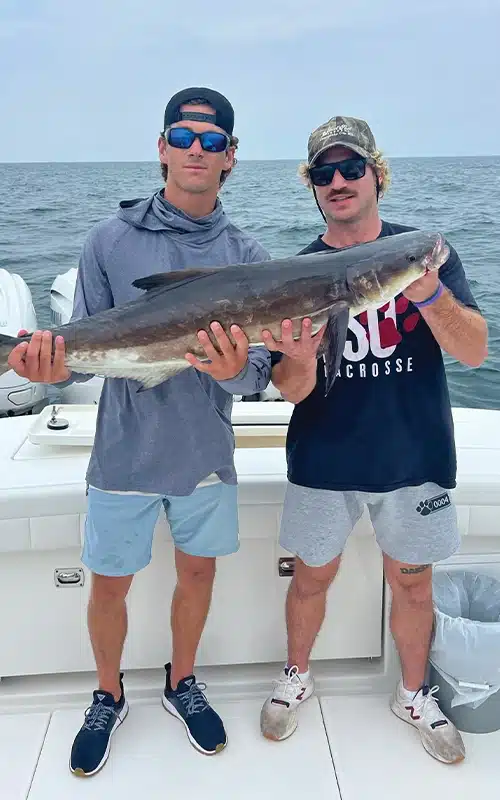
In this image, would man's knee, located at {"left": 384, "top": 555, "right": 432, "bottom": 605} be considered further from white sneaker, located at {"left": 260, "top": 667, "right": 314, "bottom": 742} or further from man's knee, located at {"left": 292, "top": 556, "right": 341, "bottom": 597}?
white sneaker, located at {"left": 260, "top": 667, "right": 314, "bottom": 742}

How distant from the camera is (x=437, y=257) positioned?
1978 mm

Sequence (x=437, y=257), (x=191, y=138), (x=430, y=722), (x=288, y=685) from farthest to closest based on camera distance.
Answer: (x=288, y=685)
(x=430, y=722)
(x=191, y=138)
(x=437, y=257)

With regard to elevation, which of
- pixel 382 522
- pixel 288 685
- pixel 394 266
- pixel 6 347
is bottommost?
pixel 288 685

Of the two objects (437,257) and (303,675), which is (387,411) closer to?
(437,257)

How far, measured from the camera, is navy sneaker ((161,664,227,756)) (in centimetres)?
240

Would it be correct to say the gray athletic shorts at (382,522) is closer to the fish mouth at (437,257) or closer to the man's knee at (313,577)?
the man's knee at (313,577)

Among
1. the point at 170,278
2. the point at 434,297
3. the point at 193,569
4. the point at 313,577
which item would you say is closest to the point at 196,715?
the point at 193,569

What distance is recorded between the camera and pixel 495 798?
2.20 m

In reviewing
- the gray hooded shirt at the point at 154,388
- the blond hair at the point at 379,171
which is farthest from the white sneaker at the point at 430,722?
the blond hair at the point at 379,171

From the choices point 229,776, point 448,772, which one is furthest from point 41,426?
point 448,772

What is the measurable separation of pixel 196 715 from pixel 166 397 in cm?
117

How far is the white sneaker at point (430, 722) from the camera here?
2361mm

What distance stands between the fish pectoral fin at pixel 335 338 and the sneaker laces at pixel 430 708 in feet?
4.24

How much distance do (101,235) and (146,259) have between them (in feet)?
0.54
